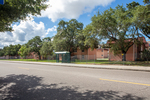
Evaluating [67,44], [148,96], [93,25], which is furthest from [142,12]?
[67,44]

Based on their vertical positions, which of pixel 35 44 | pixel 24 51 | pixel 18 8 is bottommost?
pixel 24 51

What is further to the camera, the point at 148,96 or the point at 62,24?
the point at 62,24

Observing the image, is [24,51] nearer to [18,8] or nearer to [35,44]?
[35,44]

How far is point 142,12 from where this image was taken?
14.1m

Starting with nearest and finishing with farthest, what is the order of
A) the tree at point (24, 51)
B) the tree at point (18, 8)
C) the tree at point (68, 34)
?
1. the tree at point (18, 8)
2. the tree at point (68, 34)
3. the tree at point (24, 51)

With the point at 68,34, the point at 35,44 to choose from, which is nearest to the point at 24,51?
the point at 35,44

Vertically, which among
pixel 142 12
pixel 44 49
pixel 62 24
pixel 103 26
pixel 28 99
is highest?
pixel 62 24

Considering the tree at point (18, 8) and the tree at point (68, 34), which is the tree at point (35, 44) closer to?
the tree at point (68, 34)

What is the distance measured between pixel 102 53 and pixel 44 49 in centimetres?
2784

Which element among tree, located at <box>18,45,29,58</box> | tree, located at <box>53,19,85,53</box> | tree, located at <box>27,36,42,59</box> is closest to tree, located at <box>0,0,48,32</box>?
tree, located at <box>53,19,85,53</box>

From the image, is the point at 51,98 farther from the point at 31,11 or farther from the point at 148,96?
the point at 31,11

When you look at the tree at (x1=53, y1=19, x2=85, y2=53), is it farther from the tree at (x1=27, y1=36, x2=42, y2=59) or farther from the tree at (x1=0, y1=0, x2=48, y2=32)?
the tree at (x1=0, y1=0, x2=48, y2=32)

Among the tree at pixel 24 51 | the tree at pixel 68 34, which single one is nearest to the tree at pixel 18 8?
the tree at pixel 68 34

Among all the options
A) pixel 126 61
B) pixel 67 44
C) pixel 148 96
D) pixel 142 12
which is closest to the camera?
pixel 148 96
